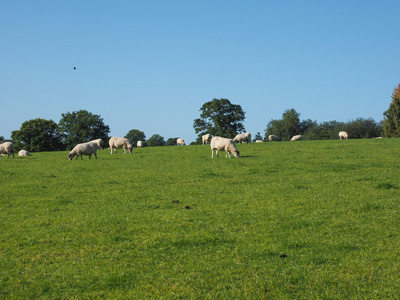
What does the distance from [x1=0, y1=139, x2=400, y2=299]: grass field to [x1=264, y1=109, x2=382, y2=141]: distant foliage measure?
97950 millimetres

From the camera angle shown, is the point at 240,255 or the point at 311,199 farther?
the point at 311,199

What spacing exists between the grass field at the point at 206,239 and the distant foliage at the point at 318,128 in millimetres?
97950

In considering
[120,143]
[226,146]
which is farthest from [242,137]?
[226,146]

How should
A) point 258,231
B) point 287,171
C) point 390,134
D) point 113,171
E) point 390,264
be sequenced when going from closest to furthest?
point 390,264 < point 258,231 < point 287,171 < point 113,171 < point 390,134

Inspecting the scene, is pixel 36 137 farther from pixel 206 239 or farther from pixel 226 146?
pixel 206 239

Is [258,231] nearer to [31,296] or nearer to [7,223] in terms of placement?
[31,296]

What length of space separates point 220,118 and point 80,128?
39.7 m

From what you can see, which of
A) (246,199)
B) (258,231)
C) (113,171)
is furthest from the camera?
(113,171)

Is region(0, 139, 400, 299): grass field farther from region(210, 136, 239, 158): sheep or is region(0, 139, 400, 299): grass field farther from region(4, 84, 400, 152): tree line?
region(4, 84, 400, 152): tree line

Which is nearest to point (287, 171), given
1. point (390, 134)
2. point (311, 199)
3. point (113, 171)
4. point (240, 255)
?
point (311, 199)

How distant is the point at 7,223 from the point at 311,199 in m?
11.1

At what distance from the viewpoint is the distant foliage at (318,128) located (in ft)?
361

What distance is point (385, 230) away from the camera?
10164 millimetres

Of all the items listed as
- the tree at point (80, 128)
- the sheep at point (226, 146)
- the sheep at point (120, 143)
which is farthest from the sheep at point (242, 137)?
the tree at point (80, 128)
